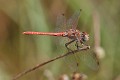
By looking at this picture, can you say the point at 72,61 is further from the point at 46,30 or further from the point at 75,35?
the point at 46,30

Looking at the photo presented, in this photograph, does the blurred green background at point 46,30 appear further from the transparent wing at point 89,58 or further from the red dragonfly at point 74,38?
the transparent wing at point 89,58

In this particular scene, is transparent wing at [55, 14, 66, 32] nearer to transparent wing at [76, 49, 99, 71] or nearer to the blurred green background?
transparent wing at [76, 49, 99, 71]

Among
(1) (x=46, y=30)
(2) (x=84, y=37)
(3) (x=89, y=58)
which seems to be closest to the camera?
(3) (x=89, y=58)

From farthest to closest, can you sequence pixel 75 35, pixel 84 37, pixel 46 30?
pixel 46 30 < pixel 75 35 < pixel 84 37

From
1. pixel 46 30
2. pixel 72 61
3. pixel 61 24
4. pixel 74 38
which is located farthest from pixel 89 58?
pixel 46 30

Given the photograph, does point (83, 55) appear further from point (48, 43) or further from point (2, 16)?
point (2, 16)

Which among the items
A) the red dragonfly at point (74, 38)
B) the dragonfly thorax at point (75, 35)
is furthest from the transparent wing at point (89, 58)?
the dragonfly thorax at point (75, 35)

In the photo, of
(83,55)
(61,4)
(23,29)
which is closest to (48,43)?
(23,29)

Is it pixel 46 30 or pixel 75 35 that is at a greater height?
pixel 75 35
